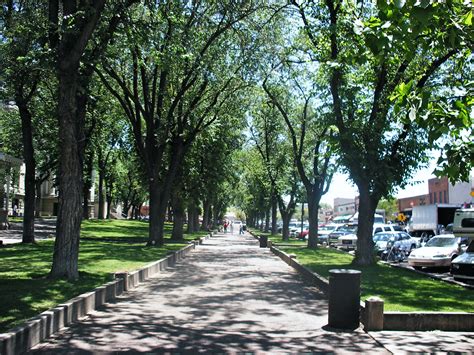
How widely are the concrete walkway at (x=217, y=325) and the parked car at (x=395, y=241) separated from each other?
12.6 m

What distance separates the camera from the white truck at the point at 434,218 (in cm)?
3959

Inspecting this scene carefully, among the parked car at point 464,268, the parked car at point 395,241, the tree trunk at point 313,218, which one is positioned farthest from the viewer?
the tree trunk at point 313,218

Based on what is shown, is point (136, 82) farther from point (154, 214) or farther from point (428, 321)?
point (428, 321)

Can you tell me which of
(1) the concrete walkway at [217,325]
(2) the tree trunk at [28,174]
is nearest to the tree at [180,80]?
(2) the tree trunk at [28,174]

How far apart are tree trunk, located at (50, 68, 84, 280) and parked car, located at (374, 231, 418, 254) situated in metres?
16.7

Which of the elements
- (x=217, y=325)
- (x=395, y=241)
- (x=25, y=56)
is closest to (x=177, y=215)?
(x=395, y=241)

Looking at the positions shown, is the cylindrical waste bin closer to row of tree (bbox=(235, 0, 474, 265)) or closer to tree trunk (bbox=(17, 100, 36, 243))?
row of tree (bbox=(235, 0, 474, 265))

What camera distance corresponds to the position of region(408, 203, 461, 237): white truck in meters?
39.6

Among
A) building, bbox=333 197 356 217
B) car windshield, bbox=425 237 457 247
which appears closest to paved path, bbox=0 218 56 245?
car windshield, bbox=425 237 457 247

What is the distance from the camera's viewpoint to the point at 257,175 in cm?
Answer: 5012

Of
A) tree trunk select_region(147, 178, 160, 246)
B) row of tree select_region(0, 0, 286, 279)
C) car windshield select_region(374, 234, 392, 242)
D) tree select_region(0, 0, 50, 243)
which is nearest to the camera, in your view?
row of tree select_region(0, 0, 286, 279)

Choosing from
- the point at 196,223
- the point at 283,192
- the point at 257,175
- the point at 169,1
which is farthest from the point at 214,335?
the point at 196,223

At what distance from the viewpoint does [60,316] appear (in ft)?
27.5

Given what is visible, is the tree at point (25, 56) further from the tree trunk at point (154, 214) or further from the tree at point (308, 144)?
the tree at point (308, 144)
